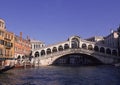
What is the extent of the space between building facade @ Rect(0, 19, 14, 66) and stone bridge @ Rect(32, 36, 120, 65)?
386 inches

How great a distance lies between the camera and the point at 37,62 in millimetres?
62438

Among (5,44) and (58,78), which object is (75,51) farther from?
(58,78)

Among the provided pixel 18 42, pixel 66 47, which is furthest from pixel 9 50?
pixel 66 47

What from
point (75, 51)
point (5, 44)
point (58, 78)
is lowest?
point (58, 78)

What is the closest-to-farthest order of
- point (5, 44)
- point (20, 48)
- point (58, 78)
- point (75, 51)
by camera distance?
point (58, 78)
point (5, 44)
point (20, 48)
point (75, 51)

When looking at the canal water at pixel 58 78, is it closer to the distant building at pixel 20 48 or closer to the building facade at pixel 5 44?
the building facade at pixel 5 44

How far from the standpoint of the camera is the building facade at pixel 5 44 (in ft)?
151

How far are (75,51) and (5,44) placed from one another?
21194 mm

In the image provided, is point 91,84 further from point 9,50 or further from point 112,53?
point 112,53

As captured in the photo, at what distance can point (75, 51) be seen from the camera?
6500 cm

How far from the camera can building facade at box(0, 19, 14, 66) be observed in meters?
45.9

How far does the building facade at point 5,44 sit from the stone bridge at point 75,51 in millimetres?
9816

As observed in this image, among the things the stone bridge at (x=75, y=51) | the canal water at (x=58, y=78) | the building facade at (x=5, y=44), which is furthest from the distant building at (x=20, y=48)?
the canal water at (x=58, y=78)

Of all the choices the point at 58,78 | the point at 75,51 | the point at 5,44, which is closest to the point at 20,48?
the point at 75,51
